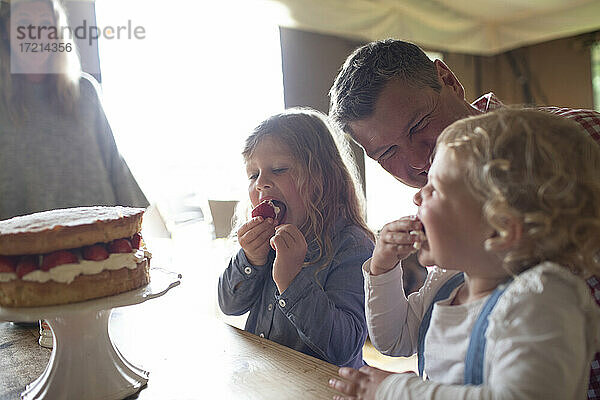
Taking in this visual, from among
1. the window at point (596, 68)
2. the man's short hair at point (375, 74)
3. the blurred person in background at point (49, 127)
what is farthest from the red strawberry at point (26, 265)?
the window at point (596, 68)

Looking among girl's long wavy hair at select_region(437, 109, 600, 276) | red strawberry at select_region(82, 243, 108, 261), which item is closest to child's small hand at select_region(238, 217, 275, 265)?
red strawberry at select_region(82, 243, 108, 261)

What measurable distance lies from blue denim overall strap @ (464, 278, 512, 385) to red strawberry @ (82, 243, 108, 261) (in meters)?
0.62

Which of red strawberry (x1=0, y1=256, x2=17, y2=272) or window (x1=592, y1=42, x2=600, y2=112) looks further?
window (x1=592, y1=42, x2=600, y2=112)

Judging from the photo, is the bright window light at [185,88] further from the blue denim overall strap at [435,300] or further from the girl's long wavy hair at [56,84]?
the blue denim overall strap at [435,300]

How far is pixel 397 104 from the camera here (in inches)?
50.5

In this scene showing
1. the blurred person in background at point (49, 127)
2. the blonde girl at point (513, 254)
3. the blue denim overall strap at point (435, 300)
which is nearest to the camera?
the blonde girl at point (513, 254)

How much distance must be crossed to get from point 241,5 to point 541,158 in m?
3.22

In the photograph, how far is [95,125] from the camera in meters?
2.35

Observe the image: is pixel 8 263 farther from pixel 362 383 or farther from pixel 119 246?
pixel 362 383

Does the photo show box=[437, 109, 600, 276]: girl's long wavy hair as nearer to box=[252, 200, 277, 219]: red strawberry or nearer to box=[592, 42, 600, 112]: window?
box=[252, 200, 277, 219]: red strawberry

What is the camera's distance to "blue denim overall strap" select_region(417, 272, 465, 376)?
78cm

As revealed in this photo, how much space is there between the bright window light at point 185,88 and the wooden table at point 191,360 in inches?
56.8

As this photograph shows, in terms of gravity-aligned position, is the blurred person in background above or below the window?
below

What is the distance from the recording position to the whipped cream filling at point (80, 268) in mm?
889
